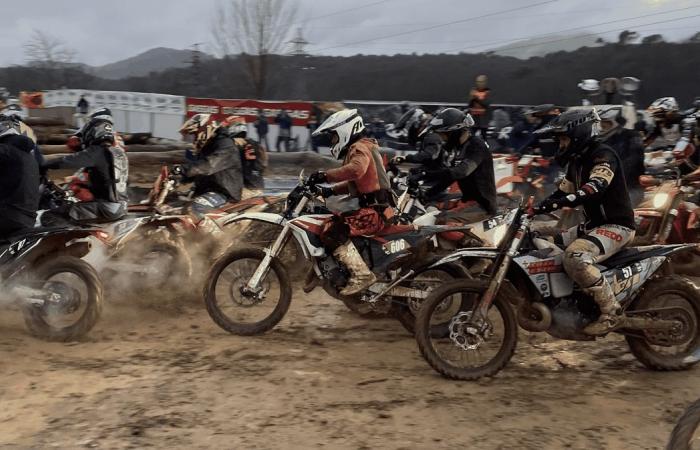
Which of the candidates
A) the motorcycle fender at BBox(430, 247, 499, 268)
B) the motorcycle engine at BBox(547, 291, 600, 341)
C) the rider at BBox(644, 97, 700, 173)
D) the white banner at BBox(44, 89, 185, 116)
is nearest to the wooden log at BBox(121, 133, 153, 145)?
the white banner at BBox(44, 89, 185, 116)

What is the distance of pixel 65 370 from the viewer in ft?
18.0

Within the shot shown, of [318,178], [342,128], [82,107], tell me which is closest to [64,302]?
[318,178]

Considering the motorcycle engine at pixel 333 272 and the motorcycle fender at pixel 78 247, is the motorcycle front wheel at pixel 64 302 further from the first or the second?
the motorcycle engine at pixel 333 272

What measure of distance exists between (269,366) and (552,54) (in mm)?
30502

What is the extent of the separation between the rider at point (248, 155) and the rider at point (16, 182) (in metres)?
3.12

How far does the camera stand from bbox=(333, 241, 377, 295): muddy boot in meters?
6.03

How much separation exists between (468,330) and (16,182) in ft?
13.1

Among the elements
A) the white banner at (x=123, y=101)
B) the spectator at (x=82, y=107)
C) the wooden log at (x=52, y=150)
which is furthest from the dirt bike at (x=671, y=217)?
the spectator at (x=82, y=107)

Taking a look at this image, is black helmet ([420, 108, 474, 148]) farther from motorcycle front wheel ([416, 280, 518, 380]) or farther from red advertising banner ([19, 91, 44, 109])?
red advertising banner ([19, 91, 44, 109])

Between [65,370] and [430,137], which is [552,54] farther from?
[65,370]

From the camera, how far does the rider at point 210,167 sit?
8.28 meters

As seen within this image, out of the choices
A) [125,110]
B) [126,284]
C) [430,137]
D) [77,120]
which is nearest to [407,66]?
[125,110]

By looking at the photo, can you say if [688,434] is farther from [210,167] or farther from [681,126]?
[681,126]

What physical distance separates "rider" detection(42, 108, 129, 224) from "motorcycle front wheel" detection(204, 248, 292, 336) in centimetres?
185
